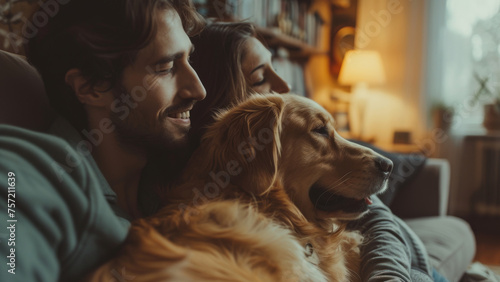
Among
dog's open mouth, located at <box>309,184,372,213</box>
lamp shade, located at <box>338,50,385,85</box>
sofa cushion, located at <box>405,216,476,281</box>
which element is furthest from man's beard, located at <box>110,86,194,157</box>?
lamp shade, located at <box>338,50,385,85</box>

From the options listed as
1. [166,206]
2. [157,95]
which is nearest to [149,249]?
[166,206]

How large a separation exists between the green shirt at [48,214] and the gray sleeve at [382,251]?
0.52 m

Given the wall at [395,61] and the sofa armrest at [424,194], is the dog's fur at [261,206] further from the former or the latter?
the wall at [395,61]

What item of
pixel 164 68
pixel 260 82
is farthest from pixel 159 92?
pixel 260 82

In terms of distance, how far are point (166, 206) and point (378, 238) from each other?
1.69 feet

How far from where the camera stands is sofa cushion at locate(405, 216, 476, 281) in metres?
1.53

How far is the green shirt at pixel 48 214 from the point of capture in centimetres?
44

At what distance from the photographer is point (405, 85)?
3881 millimetres

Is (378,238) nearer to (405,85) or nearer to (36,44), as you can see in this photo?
(36,44)

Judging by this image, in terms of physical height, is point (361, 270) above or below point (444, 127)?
above

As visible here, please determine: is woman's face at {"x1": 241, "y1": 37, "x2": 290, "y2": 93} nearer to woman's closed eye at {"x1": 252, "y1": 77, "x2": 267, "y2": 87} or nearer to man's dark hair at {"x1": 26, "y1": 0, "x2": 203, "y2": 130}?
woman's closed eye at {"x1": 252, "y1": 77, "x2": 267, "y2": 87}

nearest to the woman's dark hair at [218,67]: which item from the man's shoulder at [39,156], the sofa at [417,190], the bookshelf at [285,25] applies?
the sofa at [417,190]

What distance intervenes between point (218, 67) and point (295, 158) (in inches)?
14.8

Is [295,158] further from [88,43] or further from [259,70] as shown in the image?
[88,43]
